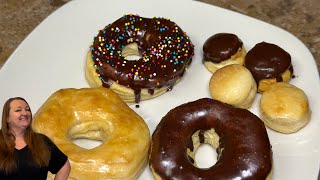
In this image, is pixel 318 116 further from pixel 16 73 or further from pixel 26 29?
pixel 26 29

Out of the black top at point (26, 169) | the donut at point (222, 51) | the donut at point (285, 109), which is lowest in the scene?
the donut at point (285, 109)

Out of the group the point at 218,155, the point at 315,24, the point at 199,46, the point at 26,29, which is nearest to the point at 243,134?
the point at 218,155

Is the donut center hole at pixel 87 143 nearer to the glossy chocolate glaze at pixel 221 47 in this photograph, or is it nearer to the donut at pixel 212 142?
the donut at pixel 212 142

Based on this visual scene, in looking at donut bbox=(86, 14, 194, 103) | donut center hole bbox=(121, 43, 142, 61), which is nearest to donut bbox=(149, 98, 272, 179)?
donut bbox=(86, 14, 194, 103)

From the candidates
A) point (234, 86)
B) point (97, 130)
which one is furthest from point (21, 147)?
point (234, 86)

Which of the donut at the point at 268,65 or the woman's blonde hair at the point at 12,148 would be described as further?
the donut at the point at 268,65

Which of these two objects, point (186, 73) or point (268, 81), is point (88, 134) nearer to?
point (186, 73)

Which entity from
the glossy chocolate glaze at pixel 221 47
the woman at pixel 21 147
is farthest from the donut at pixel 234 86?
the woman at pixel 21 147
